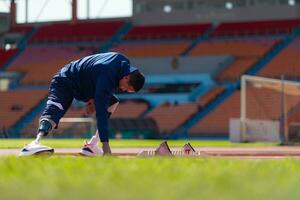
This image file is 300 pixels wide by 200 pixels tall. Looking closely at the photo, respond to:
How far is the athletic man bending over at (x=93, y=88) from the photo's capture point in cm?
654

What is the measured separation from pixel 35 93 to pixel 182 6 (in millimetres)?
10305

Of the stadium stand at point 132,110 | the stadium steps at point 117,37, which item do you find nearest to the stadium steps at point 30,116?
the stadium stand at point 132,110

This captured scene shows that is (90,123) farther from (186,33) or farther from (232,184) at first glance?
(232,184)

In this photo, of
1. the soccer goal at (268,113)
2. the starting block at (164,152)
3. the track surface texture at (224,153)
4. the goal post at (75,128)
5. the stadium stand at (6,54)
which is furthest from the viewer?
the stadium stand at (6,54)

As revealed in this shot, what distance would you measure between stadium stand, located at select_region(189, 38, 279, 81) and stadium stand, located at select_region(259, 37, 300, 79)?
98 centimetres

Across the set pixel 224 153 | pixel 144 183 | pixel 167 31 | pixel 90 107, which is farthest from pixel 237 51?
pixel 144 183

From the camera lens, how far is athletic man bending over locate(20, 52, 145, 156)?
6539mm

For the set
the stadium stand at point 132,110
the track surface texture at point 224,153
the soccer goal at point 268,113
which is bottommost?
the stadium stand at point 132,110

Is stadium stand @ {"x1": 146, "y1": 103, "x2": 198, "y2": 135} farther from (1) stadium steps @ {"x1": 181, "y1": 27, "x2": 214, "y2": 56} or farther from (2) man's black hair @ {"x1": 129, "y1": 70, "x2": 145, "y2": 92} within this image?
(2) man's black hair @ {"x1": 129, "y1": 70, "x2": 145, "y2": 92}

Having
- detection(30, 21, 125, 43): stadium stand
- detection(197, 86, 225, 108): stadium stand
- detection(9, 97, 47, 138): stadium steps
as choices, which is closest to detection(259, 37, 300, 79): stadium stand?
detection(197, 86, 225, 108): stadium stand

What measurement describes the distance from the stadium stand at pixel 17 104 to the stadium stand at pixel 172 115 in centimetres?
695

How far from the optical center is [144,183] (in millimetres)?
3135

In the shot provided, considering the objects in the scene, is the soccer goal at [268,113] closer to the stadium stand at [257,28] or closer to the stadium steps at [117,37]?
the stadium stand at [257,28]

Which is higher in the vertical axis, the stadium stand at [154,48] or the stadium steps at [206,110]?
the stadium stand at [154,48]
